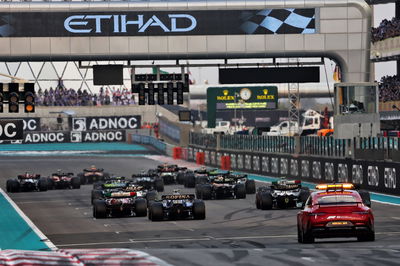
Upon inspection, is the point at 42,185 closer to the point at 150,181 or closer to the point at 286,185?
the point at 150,181

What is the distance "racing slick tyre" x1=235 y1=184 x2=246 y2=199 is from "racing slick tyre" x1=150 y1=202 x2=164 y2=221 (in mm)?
10807

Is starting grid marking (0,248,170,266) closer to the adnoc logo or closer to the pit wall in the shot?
the adnoc logo

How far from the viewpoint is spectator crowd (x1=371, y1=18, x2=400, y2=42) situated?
3155 inches

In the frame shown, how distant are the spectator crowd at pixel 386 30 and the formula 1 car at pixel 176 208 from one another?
46.8m

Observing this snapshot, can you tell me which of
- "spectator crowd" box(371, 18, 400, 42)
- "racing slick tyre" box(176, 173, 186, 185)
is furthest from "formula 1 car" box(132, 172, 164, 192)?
"spectator crowd" box(371, 18, 400, 42)

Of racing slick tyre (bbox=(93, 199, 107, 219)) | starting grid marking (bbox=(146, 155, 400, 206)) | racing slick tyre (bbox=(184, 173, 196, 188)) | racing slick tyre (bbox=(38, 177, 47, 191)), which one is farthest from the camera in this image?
racing slick tyre (bbox=(38, 177, 47, 191))

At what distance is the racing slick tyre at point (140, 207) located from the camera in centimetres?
3666

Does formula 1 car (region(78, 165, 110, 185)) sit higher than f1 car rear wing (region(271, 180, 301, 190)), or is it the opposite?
f1 car rear wing (region(271, 180, 301, 190))

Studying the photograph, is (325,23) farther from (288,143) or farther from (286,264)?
(286,264)

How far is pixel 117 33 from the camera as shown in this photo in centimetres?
4903

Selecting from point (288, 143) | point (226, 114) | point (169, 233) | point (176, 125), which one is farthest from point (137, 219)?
point (226, 114)

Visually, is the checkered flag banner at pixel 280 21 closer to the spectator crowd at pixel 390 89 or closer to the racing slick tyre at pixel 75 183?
the racing slick tyre at pixel 75 183

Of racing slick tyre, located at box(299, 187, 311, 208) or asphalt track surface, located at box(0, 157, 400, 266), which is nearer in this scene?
asphalt track surface, located at box(0, 157, 400, 266)

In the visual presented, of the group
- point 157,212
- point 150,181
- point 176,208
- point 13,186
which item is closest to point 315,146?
point 150,181
